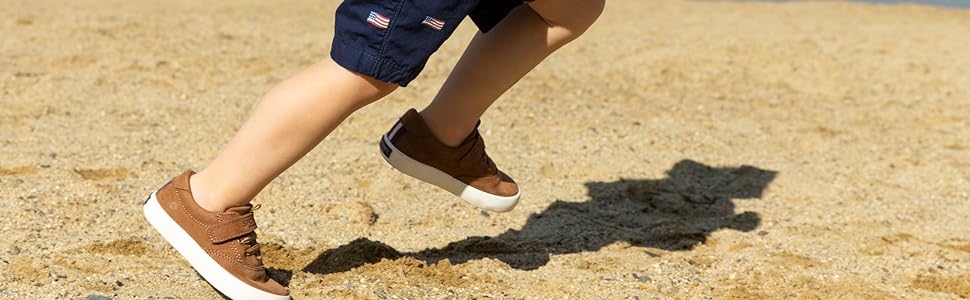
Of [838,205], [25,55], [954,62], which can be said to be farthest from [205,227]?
[954,62]

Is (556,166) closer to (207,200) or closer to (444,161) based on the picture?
(444,161)

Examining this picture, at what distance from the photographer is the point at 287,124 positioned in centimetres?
202

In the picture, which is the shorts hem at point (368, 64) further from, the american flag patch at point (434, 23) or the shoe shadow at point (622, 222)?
the shoe shadow at point (622, 222)

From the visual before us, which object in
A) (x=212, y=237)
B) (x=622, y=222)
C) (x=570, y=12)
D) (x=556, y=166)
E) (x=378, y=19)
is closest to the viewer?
(x=378, y=19)

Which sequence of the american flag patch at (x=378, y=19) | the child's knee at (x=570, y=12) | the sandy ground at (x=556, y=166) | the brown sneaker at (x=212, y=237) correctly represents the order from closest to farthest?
the american flag patch at (x=378, y=19) < the brown sneaker at (x=212, y=237) < the child's knee at (x=570, y=12) < the sandy ground at (x=556, y=166)

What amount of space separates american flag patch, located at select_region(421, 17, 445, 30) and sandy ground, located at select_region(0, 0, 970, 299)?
629 mm

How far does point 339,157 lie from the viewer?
3580 mm

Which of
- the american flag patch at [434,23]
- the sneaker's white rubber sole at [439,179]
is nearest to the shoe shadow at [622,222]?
the sneaker's white rubber sole at [439,179]

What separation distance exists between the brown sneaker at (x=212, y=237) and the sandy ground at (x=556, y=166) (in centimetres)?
17

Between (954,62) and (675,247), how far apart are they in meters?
3.48

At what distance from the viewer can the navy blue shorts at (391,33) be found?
76.2 inches

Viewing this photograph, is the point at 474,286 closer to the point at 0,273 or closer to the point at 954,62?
the point at 0,273

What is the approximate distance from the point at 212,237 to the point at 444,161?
530mm

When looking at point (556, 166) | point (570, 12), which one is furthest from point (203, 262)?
point (556, 166)
